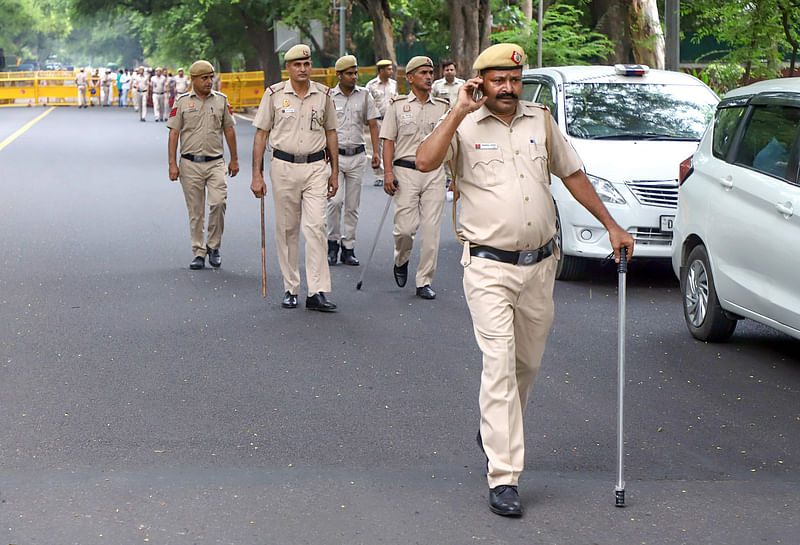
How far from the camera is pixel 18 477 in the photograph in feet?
18.7

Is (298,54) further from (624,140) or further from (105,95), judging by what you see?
(105,95)

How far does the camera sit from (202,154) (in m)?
12.2

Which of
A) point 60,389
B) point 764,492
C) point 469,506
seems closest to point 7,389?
point 60,389

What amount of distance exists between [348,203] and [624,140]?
2.72m

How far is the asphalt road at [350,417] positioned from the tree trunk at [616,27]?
14.5 meters

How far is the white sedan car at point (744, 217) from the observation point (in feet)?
24.8

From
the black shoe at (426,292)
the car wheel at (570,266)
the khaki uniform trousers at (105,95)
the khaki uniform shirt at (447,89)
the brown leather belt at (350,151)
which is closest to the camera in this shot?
the black shoe at (426,292)

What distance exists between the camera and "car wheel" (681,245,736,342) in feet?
A: 28.1

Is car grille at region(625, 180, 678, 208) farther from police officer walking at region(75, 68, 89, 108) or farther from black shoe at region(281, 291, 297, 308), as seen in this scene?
police officer walking at region(75, 68, 89, 108)

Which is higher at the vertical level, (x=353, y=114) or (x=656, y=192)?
(x=353, y=114)

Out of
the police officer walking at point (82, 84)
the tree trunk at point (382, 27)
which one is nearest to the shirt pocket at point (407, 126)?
the tree trunk at point (382, 27)

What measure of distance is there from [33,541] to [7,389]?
2.72 meters

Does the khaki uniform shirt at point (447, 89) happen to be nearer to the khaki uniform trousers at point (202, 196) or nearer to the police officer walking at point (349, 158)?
the police officer walking at point (349, 158)

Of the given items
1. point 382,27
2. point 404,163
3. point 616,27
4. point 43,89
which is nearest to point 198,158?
point 404,163
